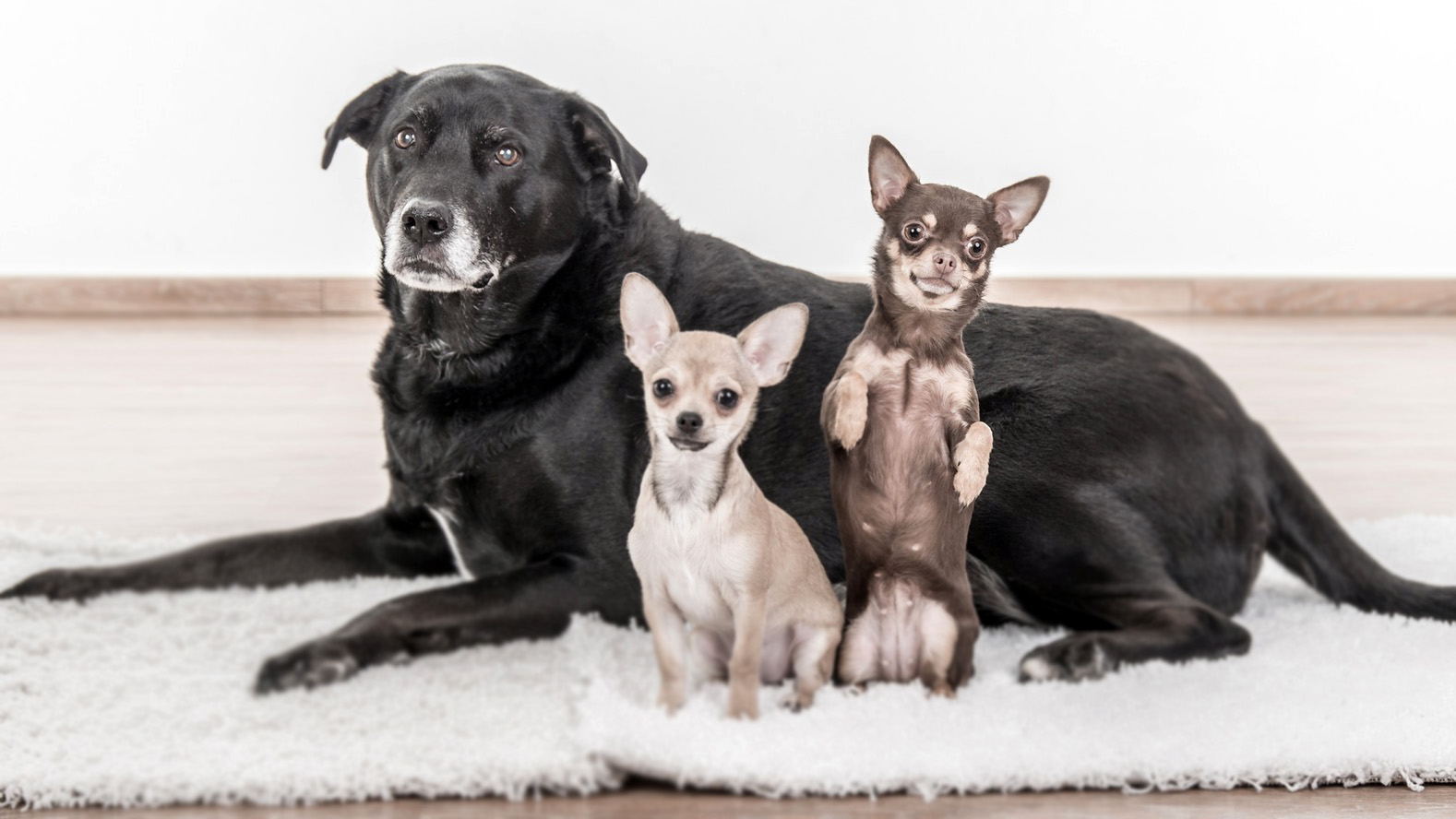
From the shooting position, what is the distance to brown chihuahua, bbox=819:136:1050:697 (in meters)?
1.55

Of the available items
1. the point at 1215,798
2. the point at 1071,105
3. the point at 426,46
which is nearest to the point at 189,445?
the point at 426,46

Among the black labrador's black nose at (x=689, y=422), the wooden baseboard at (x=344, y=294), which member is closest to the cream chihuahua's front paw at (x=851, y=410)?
the black labrador's black nose at (x=689, y=422)

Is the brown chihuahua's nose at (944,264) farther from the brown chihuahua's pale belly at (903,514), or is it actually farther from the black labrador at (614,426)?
the black labrador at (614,426)

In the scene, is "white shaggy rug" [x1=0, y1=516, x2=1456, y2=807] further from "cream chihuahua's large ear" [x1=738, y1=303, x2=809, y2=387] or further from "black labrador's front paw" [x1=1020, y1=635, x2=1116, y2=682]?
"cream chihuahua's large ear" [x1=738, y1=303, x2=809, y2=387]

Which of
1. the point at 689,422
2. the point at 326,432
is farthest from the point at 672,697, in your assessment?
the point at 326,432

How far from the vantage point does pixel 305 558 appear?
234cm

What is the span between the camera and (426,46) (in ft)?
16.8

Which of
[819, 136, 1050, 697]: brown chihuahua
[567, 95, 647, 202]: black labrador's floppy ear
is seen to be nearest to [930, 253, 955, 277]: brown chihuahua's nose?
[819, 136, 1050, 697]: brown chihuahua

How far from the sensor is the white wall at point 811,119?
510cm

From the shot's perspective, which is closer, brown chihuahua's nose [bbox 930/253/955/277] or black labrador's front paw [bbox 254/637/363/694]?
brown chihuahua's nose [bbox 930/253/955/277]

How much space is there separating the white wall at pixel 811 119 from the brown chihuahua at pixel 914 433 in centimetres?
345

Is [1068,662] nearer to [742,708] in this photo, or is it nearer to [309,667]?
[742,708]

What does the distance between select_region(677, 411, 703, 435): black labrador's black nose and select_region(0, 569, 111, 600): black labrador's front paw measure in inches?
47.1

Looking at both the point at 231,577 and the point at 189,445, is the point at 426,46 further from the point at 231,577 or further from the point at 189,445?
the point at 231,577
